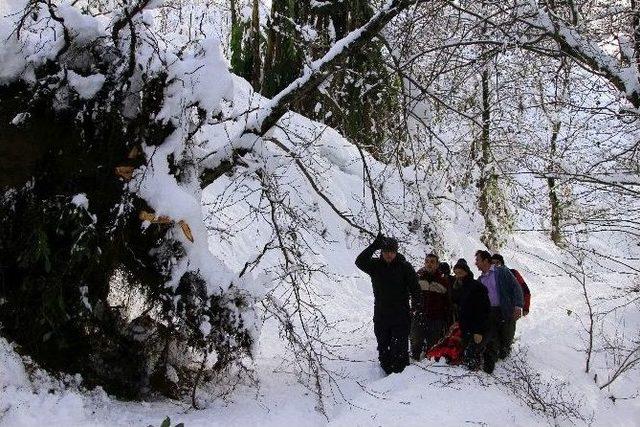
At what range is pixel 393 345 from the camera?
7027 millimetres

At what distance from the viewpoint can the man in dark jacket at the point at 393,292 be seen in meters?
6.88

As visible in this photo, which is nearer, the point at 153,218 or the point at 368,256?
the point at 153,218

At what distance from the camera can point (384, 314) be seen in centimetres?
695

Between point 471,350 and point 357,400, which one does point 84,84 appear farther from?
point 471,350

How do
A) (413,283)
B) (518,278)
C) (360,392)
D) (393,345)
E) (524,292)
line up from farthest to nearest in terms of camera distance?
1. (524,292)
2. (518,278)
3. (393,345)
4. (413,283)
5. (360,392)

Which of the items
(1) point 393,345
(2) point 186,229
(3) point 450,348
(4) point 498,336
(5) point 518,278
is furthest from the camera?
(5) point 518,278

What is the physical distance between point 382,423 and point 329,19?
380 inches

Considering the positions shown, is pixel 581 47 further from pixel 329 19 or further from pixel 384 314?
pixel 329 19

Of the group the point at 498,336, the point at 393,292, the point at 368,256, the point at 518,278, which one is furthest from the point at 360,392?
the point at 518,278

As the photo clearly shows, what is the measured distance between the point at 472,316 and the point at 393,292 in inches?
38.6

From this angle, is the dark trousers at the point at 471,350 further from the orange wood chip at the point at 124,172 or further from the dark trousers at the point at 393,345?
the orange wood chip at the point at 124,172

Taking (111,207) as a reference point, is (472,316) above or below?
below

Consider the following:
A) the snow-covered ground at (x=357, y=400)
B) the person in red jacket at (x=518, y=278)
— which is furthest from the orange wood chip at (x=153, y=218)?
the person in red jacket at (x=518, y=278)

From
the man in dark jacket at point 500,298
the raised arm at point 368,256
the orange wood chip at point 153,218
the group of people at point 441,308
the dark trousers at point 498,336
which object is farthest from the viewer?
the man in dark jacket at point 500,298
